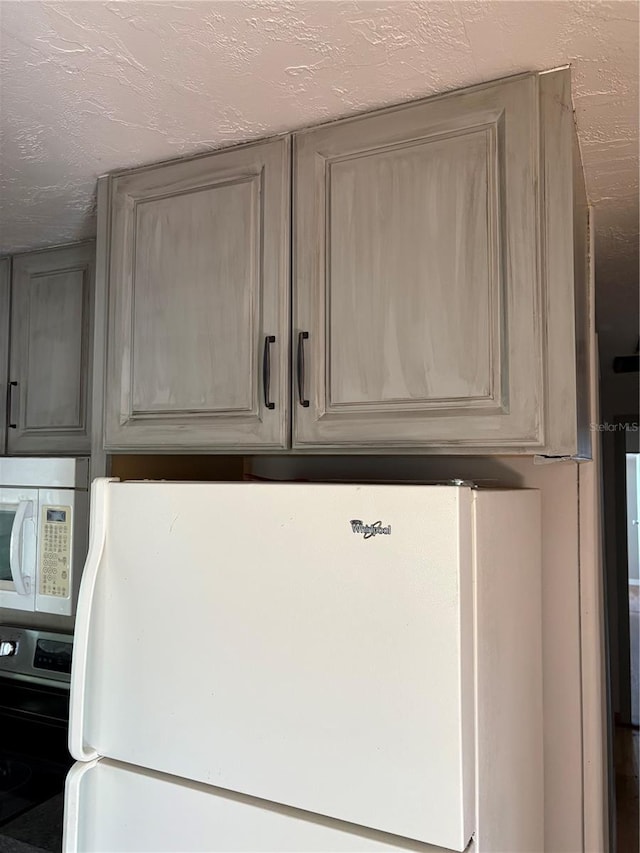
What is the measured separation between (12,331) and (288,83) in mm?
1201

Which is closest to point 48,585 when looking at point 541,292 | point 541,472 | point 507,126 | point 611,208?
point 541,472

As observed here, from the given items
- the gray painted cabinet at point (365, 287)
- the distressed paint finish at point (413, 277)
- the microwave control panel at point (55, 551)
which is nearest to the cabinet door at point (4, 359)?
the microwave control panel at point (55, 551)

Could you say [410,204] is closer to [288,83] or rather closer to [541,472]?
[288,83]

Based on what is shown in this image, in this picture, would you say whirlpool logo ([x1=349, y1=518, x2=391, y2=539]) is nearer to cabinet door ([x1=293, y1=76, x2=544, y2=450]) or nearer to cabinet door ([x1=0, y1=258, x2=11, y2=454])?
cabinet door ([x1=293, y1=76, x2=544, y2=450])

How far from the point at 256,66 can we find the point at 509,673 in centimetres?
110

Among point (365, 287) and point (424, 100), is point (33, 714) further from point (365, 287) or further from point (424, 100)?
point (424, 100)

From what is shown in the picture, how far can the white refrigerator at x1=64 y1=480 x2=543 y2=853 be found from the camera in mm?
912

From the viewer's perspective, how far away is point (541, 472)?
61.2 inches

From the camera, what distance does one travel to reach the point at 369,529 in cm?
96

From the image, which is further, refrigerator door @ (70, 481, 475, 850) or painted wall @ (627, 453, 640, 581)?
painted wall @ (627, 453, 640, 581)

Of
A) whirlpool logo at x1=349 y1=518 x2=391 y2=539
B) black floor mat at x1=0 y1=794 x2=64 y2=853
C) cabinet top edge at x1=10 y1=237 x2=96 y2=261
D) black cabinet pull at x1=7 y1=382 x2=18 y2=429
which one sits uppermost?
cabinet top edge at x1=10 y1=237 x2=96 y2=261

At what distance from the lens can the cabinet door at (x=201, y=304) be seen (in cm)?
126

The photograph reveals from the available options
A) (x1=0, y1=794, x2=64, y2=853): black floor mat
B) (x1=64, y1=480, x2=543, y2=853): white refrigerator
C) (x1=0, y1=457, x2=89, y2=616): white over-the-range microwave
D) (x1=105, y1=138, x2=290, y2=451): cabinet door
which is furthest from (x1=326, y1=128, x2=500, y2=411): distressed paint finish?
(x1=0, y1=794, x2=64, y2=853): black floor mat

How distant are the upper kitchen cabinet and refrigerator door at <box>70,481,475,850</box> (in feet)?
0.71
